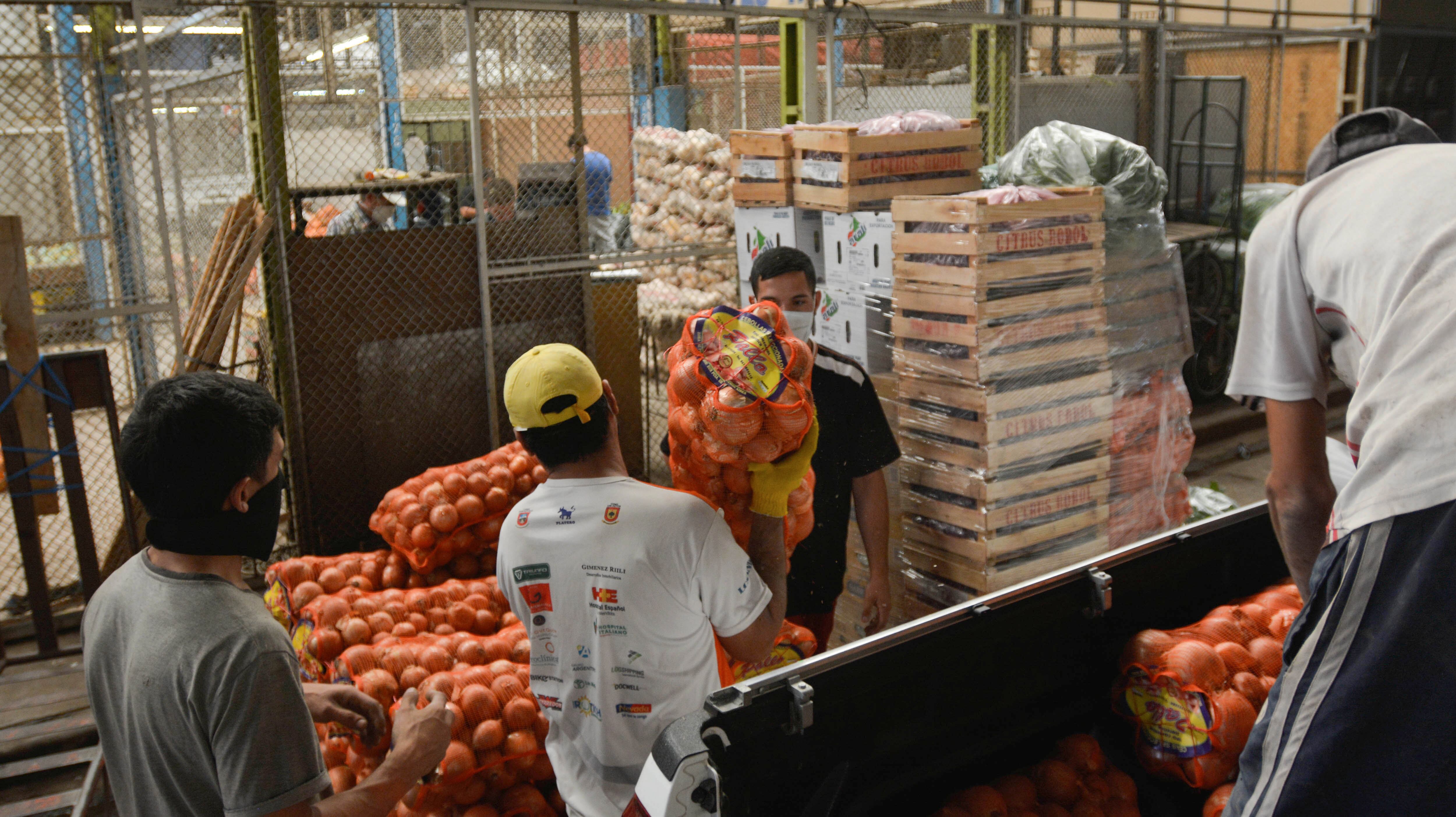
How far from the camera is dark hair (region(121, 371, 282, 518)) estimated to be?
177 cm

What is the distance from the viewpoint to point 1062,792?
2.45 meters

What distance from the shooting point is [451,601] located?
403 centimetres

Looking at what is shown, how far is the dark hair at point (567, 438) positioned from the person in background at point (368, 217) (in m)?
4.07

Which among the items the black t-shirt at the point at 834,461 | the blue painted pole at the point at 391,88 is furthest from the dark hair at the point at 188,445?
the blue painted pole at the point at 391,88

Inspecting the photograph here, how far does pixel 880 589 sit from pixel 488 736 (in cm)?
166

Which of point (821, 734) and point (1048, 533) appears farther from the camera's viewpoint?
point (1048, 533)

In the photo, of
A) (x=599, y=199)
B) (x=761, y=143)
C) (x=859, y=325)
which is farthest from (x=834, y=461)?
(x=599, y=199)

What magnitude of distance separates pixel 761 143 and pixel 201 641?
179 inches

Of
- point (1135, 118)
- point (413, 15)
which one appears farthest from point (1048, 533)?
point (413, 15)

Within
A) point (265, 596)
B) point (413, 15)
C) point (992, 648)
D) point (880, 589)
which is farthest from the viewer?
point (413, 15)

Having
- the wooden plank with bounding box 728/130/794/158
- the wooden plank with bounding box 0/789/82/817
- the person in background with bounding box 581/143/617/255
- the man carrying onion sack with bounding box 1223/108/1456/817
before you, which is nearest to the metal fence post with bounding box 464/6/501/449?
the wooden plank with bounding box 728/130/794/158

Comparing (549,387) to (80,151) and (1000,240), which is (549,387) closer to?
(1000,240)

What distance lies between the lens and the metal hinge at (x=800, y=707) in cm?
199

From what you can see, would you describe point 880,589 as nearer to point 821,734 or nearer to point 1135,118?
point 821,734
